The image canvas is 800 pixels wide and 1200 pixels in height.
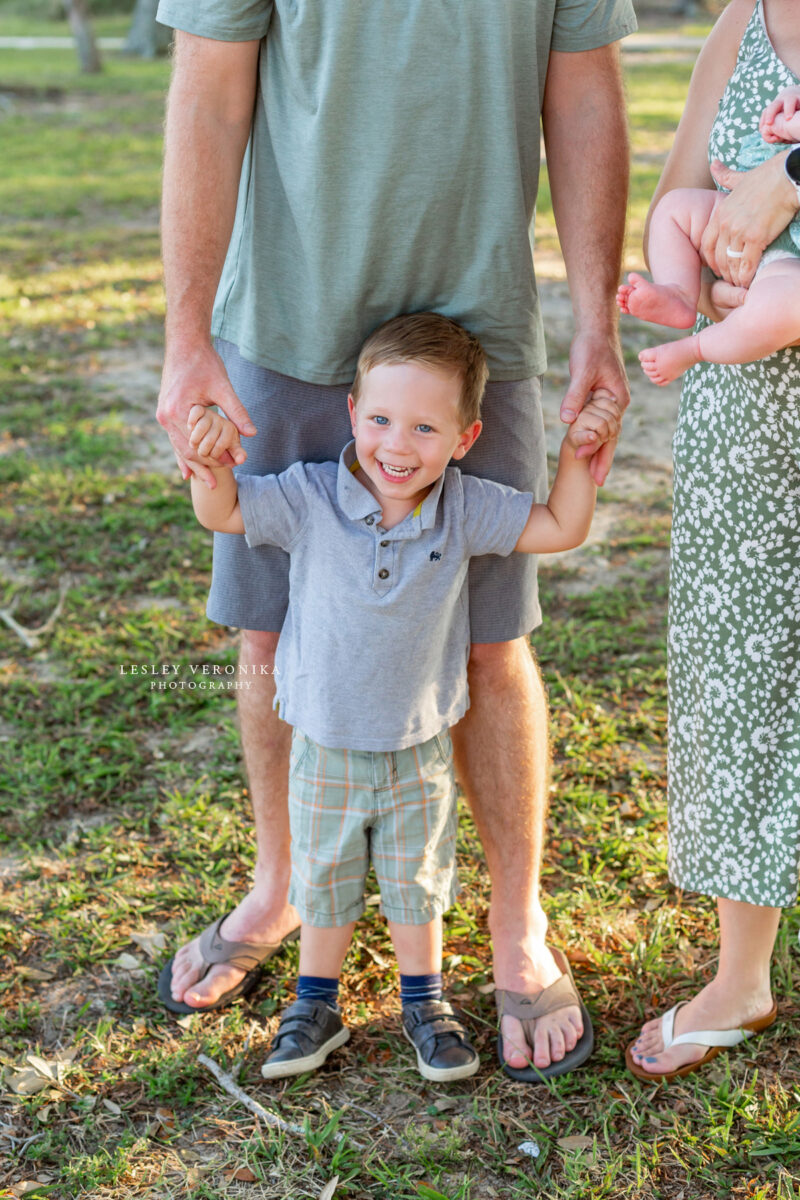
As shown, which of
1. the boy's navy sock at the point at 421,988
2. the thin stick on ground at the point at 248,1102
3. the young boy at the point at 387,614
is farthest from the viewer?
the boy's navy sock at the point at 421,988

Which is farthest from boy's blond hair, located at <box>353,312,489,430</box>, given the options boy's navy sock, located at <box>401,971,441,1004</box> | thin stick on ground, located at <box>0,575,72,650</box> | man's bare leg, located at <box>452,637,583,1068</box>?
thin stick on ground, located at <box>0,575,72,650</box>

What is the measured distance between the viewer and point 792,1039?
2.36m

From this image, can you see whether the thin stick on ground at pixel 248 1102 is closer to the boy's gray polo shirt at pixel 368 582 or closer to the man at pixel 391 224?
the man at pixel 391 224

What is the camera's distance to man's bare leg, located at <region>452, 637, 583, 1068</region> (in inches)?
94.3

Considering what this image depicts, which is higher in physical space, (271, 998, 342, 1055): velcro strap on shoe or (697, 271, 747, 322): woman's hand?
(697, 271, 747, 322): woman's hand

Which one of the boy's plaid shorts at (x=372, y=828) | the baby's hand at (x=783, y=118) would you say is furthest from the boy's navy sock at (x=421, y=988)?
the baby's hand at (x=783, y=118)

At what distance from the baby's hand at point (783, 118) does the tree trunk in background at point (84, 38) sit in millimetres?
19158

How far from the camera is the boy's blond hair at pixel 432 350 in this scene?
2.02m

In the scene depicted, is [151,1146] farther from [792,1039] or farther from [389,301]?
[389,301]

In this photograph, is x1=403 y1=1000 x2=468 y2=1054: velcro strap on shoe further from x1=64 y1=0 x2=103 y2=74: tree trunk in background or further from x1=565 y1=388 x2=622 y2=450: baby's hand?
x1=64 y1=0 x2=103 y2=74: tree trunk in background

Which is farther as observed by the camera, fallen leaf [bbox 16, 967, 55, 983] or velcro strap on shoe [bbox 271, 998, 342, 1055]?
fallen leaf [bbox 16, 967, 55, 983]

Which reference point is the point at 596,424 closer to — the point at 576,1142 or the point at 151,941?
the point at 576,1142

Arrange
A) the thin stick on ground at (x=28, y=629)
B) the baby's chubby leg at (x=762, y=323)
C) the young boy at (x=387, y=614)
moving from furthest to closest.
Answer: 1. the thin stick on ground at (x=28, y=629)
2. the young boy at (x=387, y=614)
3. the baby's chubby leg at (x=762, y=323)

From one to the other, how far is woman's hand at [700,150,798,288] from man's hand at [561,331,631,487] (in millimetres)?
289
